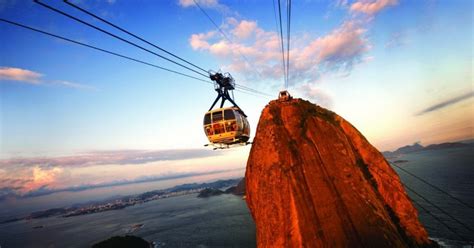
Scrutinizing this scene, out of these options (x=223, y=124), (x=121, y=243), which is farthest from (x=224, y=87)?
(x=121, y=243)

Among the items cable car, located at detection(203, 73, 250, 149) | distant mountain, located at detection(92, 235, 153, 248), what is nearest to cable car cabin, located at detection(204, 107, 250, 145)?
cable car, located at detection(203, 73, 250, 149)

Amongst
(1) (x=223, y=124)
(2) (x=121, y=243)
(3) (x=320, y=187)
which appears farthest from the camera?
(2) (x=121, y=243)

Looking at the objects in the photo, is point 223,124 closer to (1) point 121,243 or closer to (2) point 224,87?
(2) point 224,87

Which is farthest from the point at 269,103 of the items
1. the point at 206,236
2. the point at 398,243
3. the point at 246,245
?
the point at 206,236

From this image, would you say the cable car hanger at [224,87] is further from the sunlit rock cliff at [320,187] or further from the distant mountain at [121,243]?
the distant mountain at [121,243]

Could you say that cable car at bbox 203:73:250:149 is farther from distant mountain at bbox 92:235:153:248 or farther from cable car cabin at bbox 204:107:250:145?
distant mountain at bbox 92:235:153:248

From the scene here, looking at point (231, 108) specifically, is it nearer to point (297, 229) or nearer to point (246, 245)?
point (297, 229)

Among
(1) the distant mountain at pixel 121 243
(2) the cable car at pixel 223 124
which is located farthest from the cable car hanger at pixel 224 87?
(1) the distant mountain at pixel 121 243
